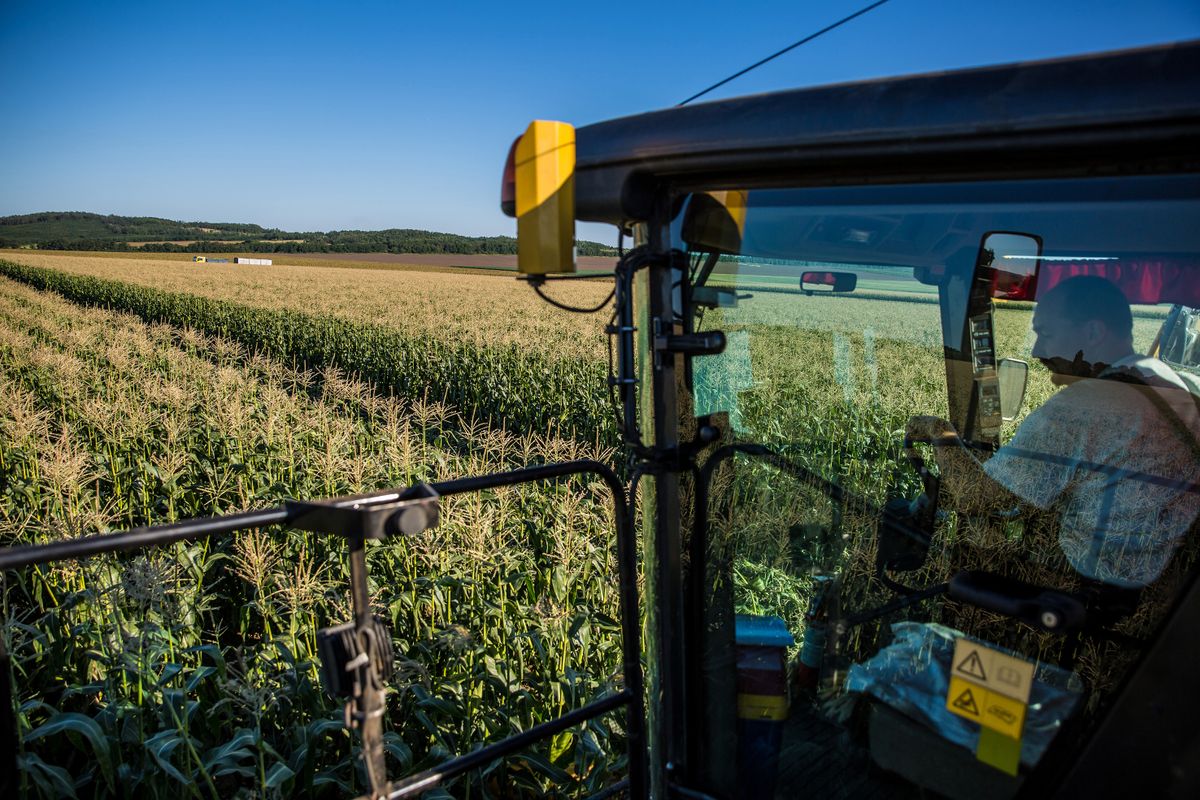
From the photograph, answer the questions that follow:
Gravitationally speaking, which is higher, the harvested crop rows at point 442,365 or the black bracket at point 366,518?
the black bracket at point 366,518

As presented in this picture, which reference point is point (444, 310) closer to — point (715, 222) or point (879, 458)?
point (879, 458)

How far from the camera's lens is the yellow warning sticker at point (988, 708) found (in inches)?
47.4

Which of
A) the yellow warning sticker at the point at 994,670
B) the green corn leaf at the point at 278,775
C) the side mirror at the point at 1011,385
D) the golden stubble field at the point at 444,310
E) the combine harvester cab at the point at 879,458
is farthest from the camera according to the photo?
the golden stubble field at the point at 444,310

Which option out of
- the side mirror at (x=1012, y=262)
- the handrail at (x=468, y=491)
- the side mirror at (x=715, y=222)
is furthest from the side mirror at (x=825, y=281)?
the handrail at (x=468, y=491)

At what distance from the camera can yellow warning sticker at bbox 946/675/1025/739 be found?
3.95 feet

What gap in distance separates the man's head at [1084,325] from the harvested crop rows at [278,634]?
6.72 ft

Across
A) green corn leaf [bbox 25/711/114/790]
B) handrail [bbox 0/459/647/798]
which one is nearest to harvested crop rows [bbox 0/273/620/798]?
green corn leaf [bbox 25/711/114/790]

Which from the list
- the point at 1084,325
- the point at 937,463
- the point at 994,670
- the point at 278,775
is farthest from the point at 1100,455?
the point at 278,775

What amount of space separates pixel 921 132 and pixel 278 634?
406cm

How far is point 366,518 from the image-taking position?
3.75ft

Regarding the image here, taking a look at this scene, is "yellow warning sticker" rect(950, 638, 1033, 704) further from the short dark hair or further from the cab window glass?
the short dark hair

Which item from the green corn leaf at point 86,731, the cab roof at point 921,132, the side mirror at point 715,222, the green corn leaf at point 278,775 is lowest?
the green corn leaf at point 278,775

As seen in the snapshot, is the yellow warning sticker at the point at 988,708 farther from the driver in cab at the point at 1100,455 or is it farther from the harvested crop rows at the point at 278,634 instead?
the harvested crop rows at the point at 278,634

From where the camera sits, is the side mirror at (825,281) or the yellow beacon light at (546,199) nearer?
the yellow beacon light at (546,199)
